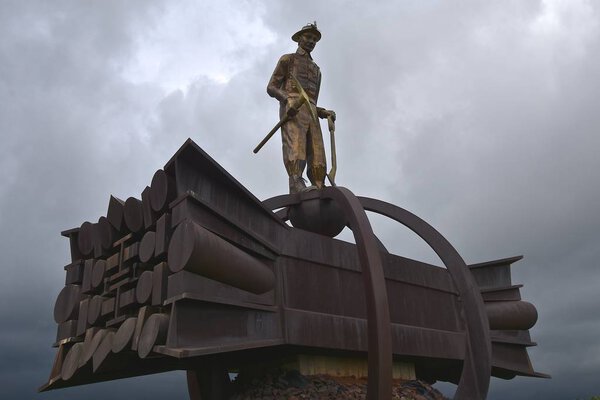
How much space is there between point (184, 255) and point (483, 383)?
5.04m

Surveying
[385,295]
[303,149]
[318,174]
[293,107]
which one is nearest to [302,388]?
[385,295]

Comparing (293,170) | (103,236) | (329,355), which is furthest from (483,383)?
(103,236)

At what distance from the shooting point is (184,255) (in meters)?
7.07

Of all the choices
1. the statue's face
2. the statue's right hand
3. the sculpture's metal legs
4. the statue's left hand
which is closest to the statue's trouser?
the statue's right hand

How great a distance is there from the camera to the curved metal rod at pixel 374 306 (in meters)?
7.18

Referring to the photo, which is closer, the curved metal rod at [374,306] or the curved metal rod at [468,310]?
the curved metal rod at [374,306]

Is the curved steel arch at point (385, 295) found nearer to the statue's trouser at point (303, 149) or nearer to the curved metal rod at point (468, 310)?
the curved metal rod at point (468, 310)

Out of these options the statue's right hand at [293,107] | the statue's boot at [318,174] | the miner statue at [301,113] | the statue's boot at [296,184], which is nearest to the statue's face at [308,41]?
the miner statue at [301,113]

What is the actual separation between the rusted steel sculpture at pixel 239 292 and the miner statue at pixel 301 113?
81cm

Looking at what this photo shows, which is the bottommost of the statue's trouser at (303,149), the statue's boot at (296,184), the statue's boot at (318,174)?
the statue's boot at (296,184)

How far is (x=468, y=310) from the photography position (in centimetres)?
958

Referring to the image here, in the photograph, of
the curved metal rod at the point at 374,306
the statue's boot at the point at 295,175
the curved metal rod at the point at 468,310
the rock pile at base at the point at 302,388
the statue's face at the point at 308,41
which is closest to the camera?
the curved metal rod at the point at 374,306

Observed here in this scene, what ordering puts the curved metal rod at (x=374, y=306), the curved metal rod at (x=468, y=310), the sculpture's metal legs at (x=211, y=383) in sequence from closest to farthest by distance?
the curved metal rod at (x=374, y=306) → the curved metal rod at (x=468, y=310) → the sculpture's metal legs at (x=211, y=383)

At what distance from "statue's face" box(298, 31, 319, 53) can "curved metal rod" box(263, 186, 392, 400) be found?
3927 millimetres
